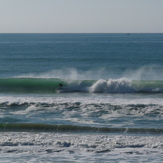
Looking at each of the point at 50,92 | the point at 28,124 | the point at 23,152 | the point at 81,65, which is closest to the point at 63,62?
the point at 81,65

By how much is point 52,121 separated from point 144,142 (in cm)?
542

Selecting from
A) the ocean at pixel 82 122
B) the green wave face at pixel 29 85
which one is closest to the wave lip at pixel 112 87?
the ocean at pixel 82 122

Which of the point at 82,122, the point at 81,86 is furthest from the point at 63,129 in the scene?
the point at 81,86

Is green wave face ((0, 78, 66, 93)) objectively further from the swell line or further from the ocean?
the swell line

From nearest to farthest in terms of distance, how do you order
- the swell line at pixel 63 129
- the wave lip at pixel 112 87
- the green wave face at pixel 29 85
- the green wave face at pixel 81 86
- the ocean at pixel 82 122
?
the ocean at pixel 82 122 < the swell line at pixel 63 129 < the wave lip at pixel 112 87 < the green wave face at pixel 81 86 < the green wave face at pixel 29 85

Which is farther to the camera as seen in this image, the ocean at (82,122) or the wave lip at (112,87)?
the wave lip at (112,87)

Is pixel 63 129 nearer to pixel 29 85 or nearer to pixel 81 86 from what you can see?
pixel 81 86

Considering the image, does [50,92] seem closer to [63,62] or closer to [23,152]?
[23,152]

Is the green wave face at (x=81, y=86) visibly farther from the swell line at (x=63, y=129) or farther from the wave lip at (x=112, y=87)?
the swell line at (x=63, y=129)

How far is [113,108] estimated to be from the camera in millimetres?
23062

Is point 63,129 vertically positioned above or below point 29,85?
below

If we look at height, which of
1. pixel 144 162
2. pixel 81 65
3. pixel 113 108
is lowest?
pixel 144 162

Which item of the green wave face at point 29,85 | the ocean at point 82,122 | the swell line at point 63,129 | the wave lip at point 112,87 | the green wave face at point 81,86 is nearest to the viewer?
the ocean at point 82,122

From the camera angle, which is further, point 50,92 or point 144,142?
point 50,92
